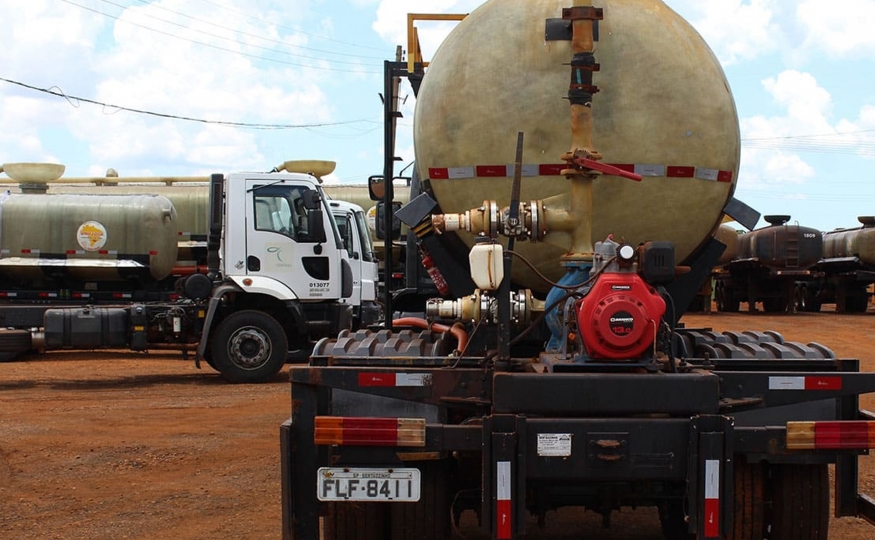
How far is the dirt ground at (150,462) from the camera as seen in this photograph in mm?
6047

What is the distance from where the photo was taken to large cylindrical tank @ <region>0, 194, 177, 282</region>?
50.8 feet

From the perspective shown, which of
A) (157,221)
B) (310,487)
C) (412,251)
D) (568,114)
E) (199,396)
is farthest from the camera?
(157,221)

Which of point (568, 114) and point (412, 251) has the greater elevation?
point (568, 114)

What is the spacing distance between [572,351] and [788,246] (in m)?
24.1

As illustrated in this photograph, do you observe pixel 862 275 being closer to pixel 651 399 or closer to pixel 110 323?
pixel 110 323

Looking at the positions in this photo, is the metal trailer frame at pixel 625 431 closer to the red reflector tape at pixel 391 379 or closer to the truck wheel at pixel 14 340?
the red reflector tape at pixel 391 379

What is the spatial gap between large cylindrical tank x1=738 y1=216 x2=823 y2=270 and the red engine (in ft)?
79.2

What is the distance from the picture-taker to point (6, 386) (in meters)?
13.1

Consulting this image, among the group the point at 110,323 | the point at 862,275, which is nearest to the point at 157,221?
the point at 110,323

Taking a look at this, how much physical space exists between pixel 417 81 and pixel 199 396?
6.26 meters

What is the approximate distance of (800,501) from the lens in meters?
4.78

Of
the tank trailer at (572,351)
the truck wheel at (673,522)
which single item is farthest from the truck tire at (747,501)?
the truck wheel at (673,522)

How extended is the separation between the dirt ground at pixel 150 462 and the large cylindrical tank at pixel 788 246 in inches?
670

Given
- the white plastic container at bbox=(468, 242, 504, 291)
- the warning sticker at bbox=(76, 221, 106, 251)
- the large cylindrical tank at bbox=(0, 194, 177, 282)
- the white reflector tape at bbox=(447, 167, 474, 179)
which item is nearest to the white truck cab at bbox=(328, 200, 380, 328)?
the large cylindrical tank at bbox=(0, 194, 177, 282)
